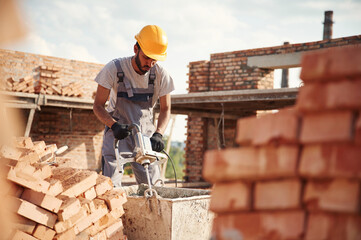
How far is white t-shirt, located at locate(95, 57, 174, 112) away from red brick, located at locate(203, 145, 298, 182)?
8.82 feet

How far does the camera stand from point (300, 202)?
5.16 feet

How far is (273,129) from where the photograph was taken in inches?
62.5

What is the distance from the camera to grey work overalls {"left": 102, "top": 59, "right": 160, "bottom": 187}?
14.1 ft

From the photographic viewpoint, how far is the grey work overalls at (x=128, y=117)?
429cm

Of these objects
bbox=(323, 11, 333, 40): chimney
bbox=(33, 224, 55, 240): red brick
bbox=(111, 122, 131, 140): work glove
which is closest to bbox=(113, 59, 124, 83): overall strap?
bbox=(111, 122, 131, 140): work glove

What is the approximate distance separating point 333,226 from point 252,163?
35cm

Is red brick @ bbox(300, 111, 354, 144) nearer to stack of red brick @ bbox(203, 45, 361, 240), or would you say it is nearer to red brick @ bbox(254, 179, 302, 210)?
stack of red brick @ bbox(203, 45, 361, 240)

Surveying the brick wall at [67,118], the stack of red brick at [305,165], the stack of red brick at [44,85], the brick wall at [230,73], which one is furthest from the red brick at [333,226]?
the brick wall at [67,118]

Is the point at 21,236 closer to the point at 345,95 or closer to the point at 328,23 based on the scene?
the point at 345,95

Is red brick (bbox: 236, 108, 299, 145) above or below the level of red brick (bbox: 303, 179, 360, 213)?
above

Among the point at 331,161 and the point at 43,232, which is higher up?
the point at 331,161

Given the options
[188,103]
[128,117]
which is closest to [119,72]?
[128,117]

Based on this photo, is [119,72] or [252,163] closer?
[252,163]

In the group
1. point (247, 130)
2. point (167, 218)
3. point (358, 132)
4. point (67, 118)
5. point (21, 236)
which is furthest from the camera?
point (67, 118)
